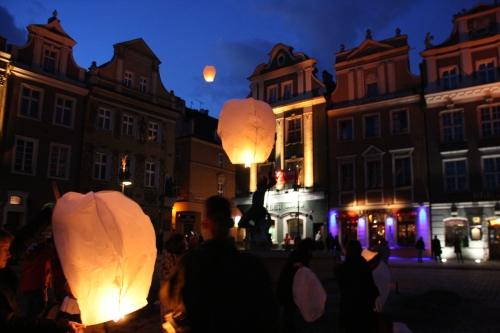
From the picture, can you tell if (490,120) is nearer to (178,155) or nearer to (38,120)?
(178,155)

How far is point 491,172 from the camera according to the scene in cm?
2670

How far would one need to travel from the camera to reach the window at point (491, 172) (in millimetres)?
26453

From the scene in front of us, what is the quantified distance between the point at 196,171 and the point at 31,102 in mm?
18219

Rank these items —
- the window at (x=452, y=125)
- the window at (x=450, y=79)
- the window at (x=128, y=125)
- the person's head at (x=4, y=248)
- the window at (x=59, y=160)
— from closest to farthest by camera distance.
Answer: the person's head at (x=4, y=248)
the window at (x=59, y=160)
the window at (x=452, y=125)
the window at (x=450, y=79)
the window at (x=128, y=125)

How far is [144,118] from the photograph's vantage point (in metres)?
32.4

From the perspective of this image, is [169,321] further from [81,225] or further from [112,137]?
[112,137]

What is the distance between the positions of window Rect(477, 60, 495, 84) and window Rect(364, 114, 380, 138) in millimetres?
7352

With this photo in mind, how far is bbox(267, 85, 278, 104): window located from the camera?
36.1m

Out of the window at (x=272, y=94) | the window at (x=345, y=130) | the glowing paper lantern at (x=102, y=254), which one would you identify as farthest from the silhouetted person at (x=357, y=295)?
the window at (x=272, y=94)

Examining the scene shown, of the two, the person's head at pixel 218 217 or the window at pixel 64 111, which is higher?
the window at pixel 64 111

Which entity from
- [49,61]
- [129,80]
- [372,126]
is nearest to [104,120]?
[129,80]

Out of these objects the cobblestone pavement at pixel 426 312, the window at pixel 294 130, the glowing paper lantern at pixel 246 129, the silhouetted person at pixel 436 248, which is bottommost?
the cobblestone pavement at pixel 426 312

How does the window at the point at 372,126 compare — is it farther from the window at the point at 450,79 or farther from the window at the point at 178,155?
the window at the point at 178,155

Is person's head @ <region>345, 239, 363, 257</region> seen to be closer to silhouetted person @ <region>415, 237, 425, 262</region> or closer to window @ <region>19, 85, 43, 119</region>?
silhouetted person @ <region>415, 237, 425, 262</region>
